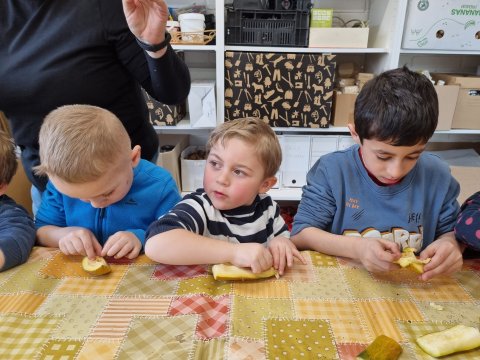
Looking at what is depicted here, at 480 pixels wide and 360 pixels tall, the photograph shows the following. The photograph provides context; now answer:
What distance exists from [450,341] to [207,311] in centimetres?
37

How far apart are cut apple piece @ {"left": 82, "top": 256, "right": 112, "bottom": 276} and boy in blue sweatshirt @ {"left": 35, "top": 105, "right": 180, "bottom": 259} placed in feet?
0.12

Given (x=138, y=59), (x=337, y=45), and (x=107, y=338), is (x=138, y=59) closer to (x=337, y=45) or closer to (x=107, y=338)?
(x=107, y=338)

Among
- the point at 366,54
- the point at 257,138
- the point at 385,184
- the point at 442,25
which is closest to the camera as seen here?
the point at 257,138

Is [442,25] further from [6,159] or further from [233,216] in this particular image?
[6,159]

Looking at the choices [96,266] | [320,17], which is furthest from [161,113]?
[96,266]

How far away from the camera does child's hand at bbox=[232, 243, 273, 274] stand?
0.73 m

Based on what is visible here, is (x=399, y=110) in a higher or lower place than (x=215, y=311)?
higher

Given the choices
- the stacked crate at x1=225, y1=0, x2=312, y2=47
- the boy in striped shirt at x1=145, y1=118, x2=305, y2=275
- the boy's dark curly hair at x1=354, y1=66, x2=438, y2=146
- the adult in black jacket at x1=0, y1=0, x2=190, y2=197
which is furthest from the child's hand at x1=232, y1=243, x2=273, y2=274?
the stacked crate at x1=225, y1=0, x2=312, y2=47

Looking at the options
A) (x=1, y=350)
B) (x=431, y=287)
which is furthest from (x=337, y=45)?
(x=1, y=350)

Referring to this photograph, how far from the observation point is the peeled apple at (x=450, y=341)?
558 mm

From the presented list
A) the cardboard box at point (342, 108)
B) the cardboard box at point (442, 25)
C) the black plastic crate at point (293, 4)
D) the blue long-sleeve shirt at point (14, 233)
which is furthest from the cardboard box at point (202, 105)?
the blue long-sleeve shirt at point (14, 233)

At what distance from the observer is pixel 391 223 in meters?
0.94

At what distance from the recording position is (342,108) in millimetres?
2119

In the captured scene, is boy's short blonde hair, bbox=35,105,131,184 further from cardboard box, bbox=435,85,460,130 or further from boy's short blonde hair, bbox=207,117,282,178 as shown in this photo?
cardboard box, bbox=435,85,460,130
